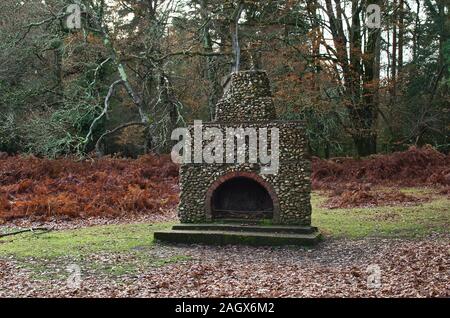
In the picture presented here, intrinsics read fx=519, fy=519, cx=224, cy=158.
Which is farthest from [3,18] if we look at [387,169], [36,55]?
[387,169]

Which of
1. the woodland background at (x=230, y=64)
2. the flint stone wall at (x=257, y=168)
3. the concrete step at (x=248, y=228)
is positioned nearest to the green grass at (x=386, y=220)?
the concrete step at (x=248, y=228)

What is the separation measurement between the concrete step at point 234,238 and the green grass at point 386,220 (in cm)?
127

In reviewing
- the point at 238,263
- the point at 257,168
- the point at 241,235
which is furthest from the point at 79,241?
the point at 257,168

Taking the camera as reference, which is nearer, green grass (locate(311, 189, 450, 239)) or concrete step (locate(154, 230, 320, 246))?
concrete step (locate(154, 230, 320, 246))

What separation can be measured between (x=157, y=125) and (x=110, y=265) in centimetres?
1637

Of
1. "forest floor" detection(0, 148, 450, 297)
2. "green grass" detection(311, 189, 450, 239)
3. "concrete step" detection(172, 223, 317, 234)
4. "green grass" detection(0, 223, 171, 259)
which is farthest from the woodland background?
"concrete step" detection(172, 223, 317, 234)

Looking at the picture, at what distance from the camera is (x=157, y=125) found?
26609 millimetres

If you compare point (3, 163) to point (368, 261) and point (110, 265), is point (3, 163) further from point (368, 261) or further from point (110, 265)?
point (368, 261)

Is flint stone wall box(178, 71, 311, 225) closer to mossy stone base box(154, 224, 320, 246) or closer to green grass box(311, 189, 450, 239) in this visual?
mossy stone base box(154, 224, 320, 246)

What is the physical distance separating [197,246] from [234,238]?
37.5 inches

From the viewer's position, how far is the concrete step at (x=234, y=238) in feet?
42.1

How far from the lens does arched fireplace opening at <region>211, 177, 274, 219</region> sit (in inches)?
563

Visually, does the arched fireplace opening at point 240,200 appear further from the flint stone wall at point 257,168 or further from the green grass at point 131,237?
the green grass at point 131,237

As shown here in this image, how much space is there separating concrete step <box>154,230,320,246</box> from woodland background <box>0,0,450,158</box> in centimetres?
1178
